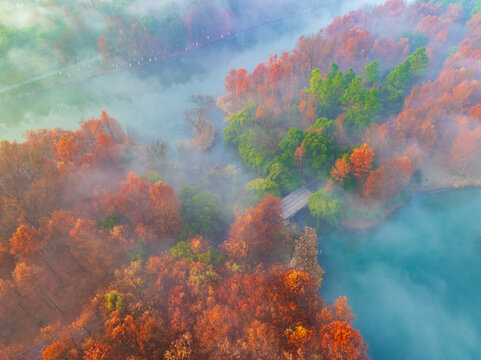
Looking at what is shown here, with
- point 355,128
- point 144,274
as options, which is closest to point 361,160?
point 355,128

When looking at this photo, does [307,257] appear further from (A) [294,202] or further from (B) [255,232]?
(A) [294,202]

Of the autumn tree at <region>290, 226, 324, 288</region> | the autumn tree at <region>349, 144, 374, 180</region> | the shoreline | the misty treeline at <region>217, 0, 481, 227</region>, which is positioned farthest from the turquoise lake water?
the autumn tree at <region>349, 144, 374, 180</region>

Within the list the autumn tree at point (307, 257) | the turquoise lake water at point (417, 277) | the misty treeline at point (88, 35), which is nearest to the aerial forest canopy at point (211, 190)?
the autumn tree at point (307, 257)

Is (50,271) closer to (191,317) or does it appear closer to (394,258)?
(191,317)

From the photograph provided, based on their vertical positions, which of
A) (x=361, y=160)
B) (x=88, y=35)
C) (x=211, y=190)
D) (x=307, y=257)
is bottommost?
(x=307, y=257)

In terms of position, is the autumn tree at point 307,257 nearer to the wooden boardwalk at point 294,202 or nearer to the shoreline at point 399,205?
the wooden boardwalk at point 294,202

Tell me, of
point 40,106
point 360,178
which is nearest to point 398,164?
point 360,178
